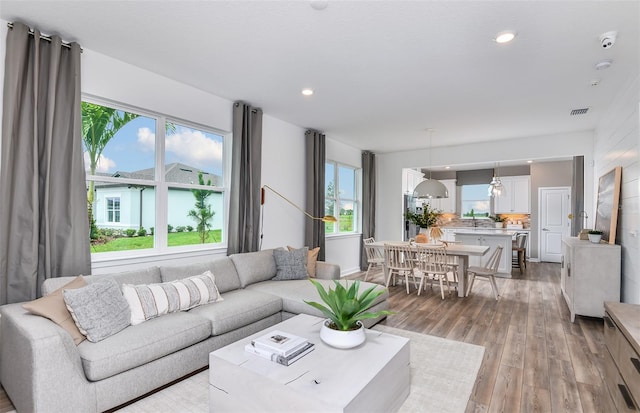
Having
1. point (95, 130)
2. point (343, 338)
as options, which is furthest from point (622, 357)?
point (95, 130)

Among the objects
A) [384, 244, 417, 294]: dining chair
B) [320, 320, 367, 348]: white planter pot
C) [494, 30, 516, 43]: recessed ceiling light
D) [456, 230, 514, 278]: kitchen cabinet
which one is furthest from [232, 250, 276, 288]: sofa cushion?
[456, 230, 514, 278]: kitchen cabinet

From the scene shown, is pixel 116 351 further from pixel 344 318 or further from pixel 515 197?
pixel 515 197

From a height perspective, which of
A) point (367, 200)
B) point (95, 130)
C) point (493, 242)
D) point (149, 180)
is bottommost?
point (493, 242)

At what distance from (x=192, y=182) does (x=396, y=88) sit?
8.95 feet

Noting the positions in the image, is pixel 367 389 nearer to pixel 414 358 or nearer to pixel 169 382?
pixel 414 358

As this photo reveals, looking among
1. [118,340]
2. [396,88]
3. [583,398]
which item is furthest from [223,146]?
[583,398]

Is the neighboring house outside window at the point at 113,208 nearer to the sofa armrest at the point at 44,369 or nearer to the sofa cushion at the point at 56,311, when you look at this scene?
the sofa cushion at the point at 56,311

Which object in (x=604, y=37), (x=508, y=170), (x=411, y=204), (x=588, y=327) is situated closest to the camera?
(x=604, y=37)

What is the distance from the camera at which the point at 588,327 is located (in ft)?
12.3

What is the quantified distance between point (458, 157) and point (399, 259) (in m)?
2.92

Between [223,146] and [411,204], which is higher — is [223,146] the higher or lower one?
the higher one

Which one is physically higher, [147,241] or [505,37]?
[505,37]

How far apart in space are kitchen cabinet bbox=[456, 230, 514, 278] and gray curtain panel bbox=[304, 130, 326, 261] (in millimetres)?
3249

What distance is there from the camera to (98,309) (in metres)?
2.28
